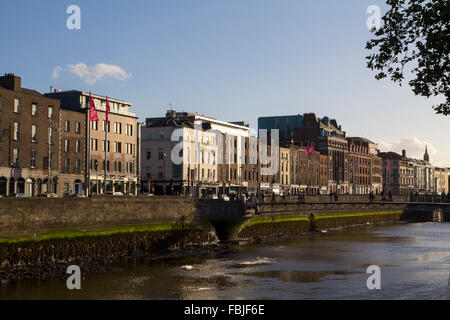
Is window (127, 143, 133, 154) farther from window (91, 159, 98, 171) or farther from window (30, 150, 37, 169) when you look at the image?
window (30, 150, 37, 169)

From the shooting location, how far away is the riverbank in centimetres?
4694

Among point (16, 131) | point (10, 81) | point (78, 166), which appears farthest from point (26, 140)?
point (78, 166)

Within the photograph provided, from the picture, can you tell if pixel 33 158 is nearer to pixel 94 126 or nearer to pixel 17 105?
pixel 17 105

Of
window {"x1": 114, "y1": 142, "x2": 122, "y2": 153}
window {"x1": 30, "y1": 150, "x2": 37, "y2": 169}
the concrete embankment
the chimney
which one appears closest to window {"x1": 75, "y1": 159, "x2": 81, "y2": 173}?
window {"x1": 30, "y1": 150, "x2": 37, "y2": 169}

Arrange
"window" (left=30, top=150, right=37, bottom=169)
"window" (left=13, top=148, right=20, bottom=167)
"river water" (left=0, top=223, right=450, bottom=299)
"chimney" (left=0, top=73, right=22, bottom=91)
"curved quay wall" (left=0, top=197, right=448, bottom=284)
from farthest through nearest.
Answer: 1. "window" (left=30, top=150, right=37, bottom=169)
2. "chimney" (left=0, top=73, right=22, bottom=91)
3. "window" (left=13, top=148, right=20, bottom=167)
4. "curved quay wall" (left=0, top=197, right=448, bottom=284)
5. "river water" (left=0, top=223, right=450, bottom=299)

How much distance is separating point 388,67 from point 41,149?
57278 millimetres

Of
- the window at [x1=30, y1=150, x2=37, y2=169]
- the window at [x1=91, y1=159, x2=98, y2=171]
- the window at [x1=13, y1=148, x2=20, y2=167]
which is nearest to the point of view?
the window at [x1=13, y1=148, x2=20, y2=167]

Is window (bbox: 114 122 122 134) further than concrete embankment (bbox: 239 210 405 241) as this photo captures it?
Yes

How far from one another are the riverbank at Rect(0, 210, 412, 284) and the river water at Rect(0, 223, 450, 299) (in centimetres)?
318

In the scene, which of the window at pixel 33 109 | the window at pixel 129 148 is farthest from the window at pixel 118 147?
the window at pixel 33 109

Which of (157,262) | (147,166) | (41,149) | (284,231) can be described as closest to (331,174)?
(147,166)

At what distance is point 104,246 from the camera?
2229 inches

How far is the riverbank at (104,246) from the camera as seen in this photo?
1848 inches
